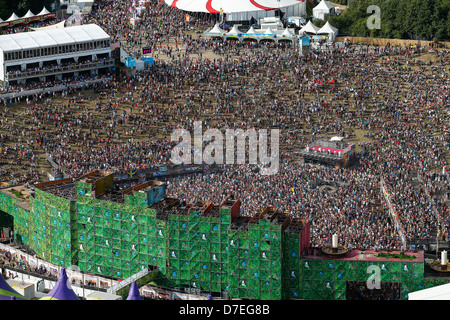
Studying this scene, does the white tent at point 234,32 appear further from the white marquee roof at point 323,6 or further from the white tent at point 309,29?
the white marquee roof at point 323,6

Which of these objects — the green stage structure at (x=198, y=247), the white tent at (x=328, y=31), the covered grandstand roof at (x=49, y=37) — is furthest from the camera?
the white tent at (x=328, y=31)

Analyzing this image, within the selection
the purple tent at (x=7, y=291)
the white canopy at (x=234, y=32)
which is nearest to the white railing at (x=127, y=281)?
the purple tent at (x=7, y=291)

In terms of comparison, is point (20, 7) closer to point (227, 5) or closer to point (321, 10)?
point (227, 5)

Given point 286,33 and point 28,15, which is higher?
point 286,33

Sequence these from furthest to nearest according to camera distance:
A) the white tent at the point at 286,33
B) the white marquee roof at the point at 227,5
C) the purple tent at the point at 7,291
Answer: the white marquee roof at the point at 227,5 < the white tent at the point at 286,33 < the purple tent at the point at 7,291

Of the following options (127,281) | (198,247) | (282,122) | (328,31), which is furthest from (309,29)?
(127,281)
